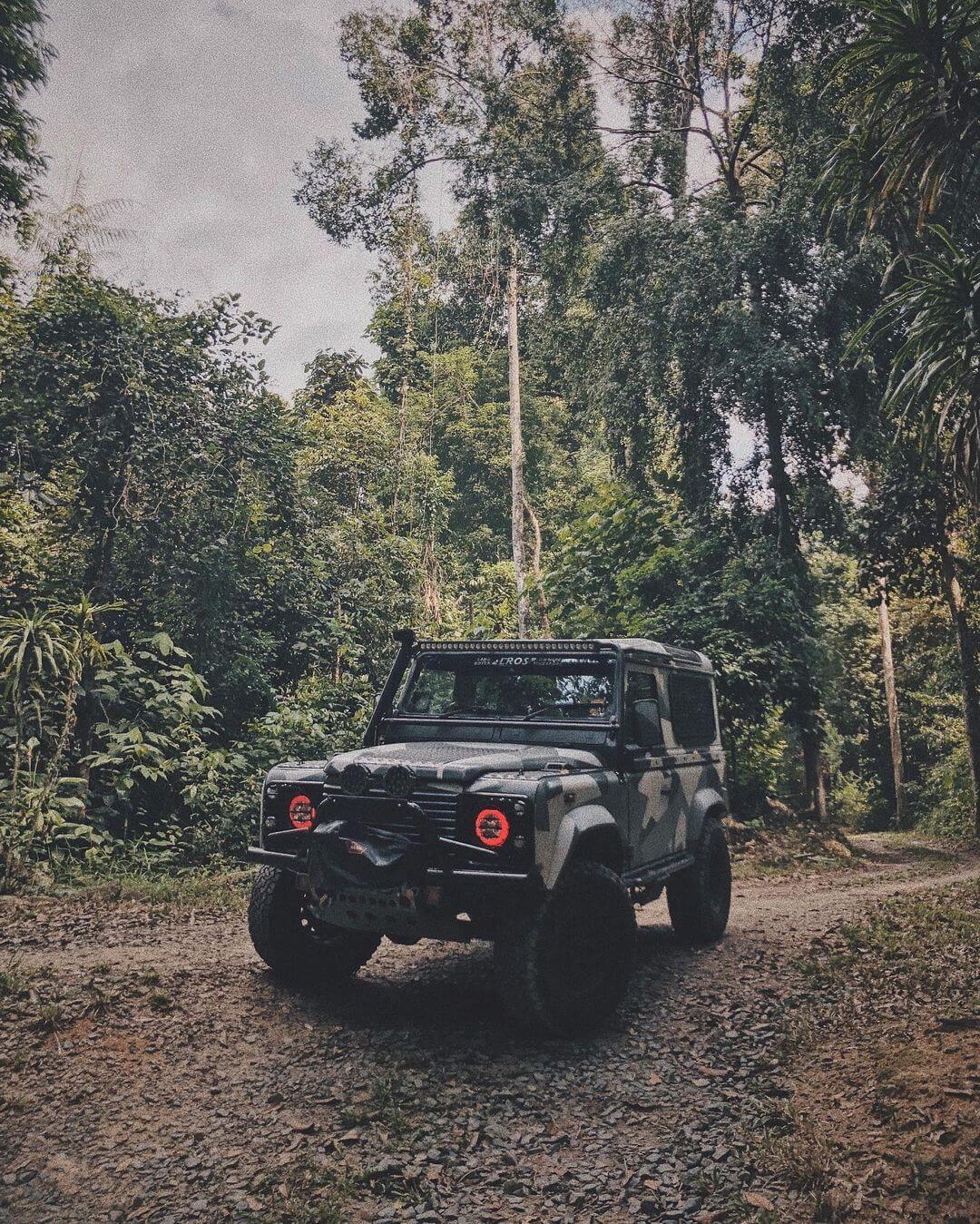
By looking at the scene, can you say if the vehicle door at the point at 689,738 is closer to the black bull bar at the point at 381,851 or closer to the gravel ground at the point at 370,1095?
the gravel ground at the point at 370,1095

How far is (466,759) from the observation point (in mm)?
4875

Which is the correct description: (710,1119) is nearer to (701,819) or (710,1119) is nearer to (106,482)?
(701,819)

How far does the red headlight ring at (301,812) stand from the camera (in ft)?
17.2

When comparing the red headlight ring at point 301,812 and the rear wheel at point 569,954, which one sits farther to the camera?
the red headlight ring at point 301,812

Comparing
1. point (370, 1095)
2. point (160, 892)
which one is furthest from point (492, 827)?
point (160, 892)

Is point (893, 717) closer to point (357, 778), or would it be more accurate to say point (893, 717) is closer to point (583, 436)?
point (583, 436)

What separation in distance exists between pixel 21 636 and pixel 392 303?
2766 centimetres

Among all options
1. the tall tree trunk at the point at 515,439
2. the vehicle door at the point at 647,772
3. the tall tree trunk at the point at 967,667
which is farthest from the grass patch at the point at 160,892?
the tall tree trunk at the point at 967,667

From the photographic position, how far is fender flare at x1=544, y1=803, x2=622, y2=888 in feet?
14.9

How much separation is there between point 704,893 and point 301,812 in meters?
3.32

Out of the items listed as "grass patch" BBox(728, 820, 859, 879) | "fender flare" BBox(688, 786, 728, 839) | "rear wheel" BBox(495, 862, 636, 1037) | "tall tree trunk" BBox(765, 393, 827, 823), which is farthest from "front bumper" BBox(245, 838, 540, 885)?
"tall tree trunk" BBox(765, 393, 827, 823)

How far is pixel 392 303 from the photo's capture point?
111 ft

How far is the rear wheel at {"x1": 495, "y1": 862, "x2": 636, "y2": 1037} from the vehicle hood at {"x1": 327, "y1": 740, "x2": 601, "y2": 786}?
590mm

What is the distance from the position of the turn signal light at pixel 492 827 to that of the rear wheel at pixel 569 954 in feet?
1.37
